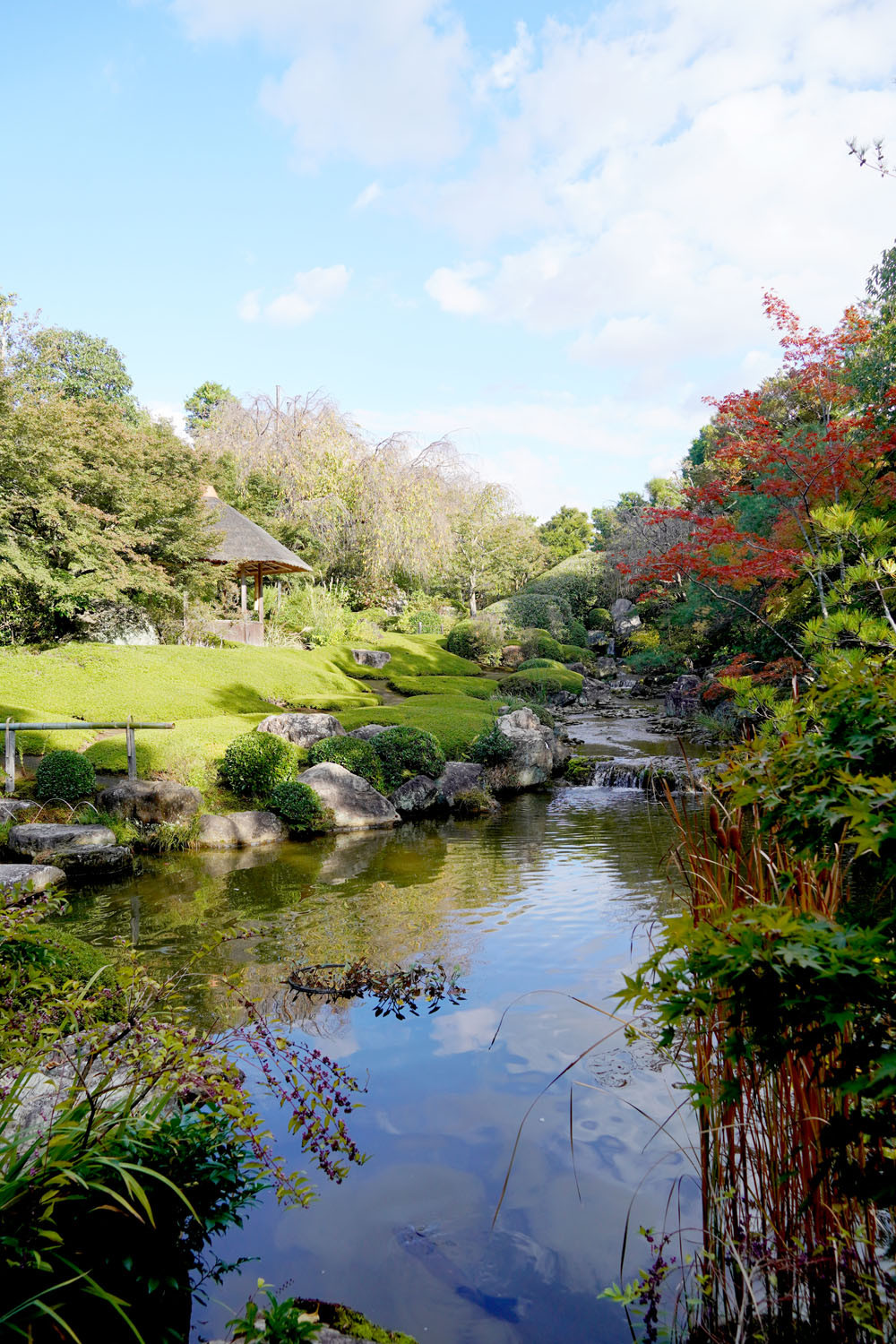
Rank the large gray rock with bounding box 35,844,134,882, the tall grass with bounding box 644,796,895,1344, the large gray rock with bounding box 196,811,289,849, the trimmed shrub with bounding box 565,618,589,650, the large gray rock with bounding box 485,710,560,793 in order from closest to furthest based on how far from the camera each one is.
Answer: the tall grass with bounding box 644,796,895,1344 → the large gray rock with bounding box 35,844,134,882 → the large gray rock with bounding box 196,811,289,849 → the large gray rock with bounding box 485,710,560,793 → the trimmed shrub with bounding box 565,618,589,650

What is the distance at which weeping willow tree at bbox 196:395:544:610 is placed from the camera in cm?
2345

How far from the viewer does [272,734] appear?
9570mm

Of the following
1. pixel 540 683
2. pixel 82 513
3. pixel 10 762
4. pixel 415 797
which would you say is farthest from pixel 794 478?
pixel 82 513

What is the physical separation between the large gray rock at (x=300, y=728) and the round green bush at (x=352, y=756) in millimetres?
550

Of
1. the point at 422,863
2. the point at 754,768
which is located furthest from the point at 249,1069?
the point at 422,863

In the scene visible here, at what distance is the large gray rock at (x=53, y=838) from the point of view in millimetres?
7207

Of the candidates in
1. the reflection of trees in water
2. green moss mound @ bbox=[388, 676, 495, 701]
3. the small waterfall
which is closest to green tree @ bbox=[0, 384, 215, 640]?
green moss mound @ bbox=[388, 676, 495, 701]

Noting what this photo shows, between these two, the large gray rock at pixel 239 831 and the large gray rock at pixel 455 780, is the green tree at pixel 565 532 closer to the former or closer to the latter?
the large gray rock at pixel 455 780

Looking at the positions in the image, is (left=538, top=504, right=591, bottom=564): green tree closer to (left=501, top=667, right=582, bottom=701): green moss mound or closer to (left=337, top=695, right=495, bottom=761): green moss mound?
(left=501, top=667, right=582, bottom=701): green moss mound

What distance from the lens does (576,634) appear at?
26.1 meters

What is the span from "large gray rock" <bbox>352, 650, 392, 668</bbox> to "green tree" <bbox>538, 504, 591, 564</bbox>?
1702 cm

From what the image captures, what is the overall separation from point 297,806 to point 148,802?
1619mm

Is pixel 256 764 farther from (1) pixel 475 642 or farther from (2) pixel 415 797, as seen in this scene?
(1) pixel 475 642

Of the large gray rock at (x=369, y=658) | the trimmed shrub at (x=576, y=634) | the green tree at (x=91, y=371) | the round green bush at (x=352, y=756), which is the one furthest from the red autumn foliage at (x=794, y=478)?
the green tree at (x=91, y=371)
